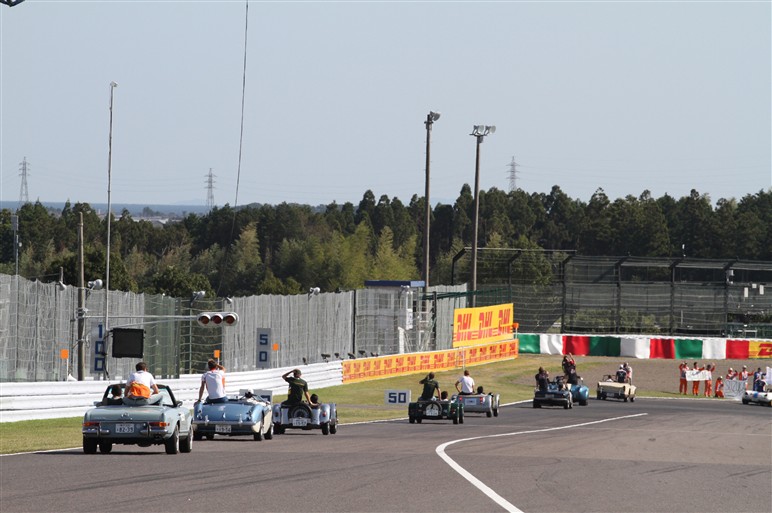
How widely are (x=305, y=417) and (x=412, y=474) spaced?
10.1m

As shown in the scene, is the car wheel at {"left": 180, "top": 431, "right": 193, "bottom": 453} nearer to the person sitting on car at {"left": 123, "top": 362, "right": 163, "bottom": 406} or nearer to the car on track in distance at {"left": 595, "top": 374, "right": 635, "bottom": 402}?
the person sitting on car at {"left": 123, "top": 362, "right": 163, "bottom": 406}

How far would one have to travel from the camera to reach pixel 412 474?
17.2 metres

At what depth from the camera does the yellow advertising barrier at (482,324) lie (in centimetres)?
6162

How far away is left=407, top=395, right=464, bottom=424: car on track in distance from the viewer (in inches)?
1291

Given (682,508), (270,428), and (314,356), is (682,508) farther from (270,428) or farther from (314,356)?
(314,356)

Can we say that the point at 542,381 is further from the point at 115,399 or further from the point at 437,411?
the point at 115,399

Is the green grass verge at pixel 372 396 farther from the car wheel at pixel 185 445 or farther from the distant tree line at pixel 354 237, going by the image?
the distant tree line at pixel 354 237

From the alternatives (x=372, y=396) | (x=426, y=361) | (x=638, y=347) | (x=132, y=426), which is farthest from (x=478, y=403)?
(x=638, y=347)

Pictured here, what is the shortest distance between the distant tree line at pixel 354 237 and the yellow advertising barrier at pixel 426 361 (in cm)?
3147

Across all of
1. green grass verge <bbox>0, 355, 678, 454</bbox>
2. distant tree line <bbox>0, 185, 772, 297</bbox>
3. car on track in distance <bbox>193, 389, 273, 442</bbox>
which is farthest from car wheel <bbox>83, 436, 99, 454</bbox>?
distant tree line <bbox>0, 185, 772, 297</bbox>

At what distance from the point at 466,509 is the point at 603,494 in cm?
269

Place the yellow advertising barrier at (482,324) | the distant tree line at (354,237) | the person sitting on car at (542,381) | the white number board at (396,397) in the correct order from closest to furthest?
the white number board at (396,397)
the person sitting on car at (542,381)
the yellow advertising barrier at (482,324)
the distant tree line at (354,237)

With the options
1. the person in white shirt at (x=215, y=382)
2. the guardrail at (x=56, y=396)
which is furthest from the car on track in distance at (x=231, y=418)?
the guardrail at (x=56, y=396)

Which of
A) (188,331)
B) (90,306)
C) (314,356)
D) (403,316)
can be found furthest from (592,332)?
(90,306)
